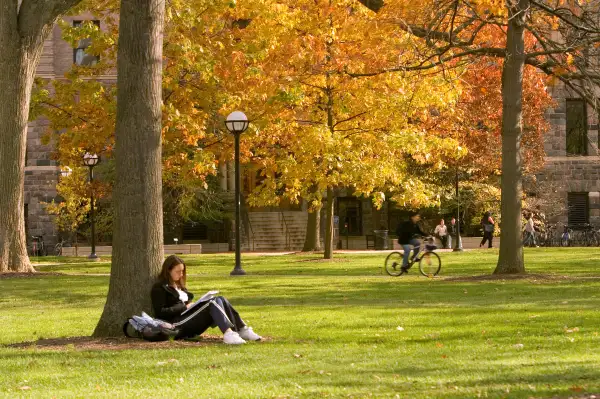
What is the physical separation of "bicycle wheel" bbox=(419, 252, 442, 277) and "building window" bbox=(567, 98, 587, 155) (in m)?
29.5

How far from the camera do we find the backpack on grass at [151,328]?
1336cm

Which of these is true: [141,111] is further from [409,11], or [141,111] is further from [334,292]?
[409,11]

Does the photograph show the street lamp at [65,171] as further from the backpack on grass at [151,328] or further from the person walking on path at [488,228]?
the backpack on grass at [151,328]

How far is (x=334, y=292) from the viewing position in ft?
74.2

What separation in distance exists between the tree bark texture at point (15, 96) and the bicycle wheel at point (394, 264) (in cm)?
924

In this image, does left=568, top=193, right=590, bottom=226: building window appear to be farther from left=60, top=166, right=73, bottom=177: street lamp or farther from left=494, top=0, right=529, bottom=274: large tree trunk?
left=494, top=0, right=529, bottom=274: large tree trunk

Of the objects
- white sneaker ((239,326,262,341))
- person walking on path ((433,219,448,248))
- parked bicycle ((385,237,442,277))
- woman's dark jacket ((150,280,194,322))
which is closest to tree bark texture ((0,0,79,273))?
parked bicycle ((385,237,442,277))

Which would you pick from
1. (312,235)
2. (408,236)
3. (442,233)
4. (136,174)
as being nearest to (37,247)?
(312,235)

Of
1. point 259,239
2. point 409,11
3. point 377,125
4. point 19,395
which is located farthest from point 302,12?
point 19,395

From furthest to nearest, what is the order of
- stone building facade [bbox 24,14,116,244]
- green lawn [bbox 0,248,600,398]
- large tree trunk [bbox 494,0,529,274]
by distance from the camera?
stone building facade [bbox 24,14,116,244] < large tree trunk [bbox 494,0,529,274] < green lawn [bbox 0,248,600,398]

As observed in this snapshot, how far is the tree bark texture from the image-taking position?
2864 cm

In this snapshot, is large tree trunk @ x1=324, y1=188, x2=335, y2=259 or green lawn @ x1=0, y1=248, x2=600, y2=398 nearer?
green lawn @ x1=0, y1=248, x2=600, y2=398

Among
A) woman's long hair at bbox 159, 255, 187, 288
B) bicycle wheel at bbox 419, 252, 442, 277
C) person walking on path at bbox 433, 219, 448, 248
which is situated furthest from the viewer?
person walking on path at bbox 433, 219, 448, 248

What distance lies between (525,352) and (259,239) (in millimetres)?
40551
